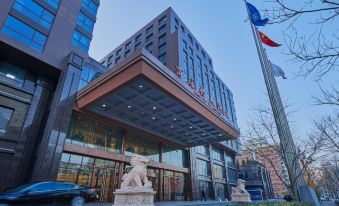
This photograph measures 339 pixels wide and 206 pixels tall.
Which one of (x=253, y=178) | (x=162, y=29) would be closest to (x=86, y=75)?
(x=162, y=29)

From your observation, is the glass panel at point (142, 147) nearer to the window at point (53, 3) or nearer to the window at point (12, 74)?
the window at point (12, 74)

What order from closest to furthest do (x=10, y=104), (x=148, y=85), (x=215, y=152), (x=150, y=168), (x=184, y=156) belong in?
(x=148, y=85), (x=10, y=104), (x=150, y=168), (x=184, y=156), (x=215, y=152)

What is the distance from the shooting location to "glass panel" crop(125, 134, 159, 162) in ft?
68.8

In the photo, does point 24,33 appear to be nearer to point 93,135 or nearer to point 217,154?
point 93,135

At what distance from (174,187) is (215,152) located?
15.5 metres

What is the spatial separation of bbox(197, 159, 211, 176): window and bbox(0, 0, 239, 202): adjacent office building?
22.3 feet

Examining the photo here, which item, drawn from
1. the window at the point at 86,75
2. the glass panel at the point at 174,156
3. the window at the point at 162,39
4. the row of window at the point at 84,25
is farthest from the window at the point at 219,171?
the row of window at the point at 84,25

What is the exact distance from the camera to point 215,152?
3812 centimetres

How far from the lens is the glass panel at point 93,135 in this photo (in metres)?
16.9

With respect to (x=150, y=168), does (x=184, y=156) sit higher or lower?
higher

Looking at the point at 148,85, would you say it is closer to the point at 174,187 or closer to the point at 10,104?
the point at 10,104

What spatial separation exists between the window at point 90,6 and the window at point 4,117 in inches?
557

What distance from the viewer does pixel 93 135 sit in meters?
18.1

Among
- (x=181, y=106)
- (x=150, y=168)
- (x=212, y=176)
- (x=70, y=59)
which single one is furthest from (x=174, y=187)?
(x=70, y=59)
